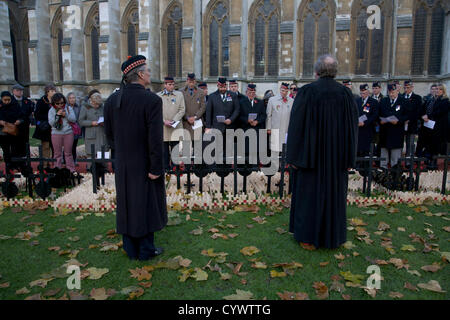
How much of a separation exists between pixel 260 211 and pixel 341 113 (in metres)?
2.40

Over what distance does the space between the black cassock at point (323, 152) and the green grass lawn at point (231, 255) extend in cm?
40

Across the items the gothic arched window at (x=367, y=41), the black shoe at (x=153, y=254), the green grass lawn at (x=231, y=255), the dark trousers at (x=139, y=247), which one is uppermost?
the gothic arched window at (x=367, y=41)

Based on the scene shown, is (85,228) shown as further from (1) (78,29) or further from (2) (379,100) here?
(1) (78,29)

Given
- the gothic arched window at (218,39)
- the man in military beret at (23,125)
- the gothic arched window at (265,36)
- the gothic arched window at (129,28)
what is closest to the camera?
the man in military beret at (23,125)

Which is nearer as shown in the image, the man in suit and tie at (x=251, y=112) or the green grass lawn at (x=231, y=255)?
the green grass lawn at (x=231, y=255)

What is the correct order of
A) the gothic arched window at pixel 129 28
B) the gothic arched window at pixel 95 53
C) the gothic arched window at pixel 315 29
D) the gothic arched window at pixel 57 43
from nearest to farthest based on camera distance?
the gothic arched window at pixel 315 29 < the gothic arched window at pixel 129 28 < the gothic arched window at pixel 95 53 < the gothic arched window at pixel 57 43

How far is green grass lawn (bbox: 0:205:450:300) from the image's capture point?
3.50m

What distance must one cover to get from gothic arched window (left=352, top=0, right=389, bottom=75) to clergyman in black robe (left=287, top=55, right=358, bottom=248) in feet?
53.5

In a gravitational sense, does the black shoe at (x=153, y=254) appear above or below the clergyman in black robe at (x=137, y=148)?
below

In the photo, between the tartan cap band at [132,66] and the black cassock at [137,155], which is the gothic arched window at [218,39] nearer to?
the tartan cap band at [132,66]

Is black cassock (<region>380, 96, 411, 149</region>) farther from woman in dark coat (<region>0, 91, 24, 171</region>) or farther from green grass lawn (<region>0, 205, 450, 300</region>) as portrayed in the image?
woman in dark coat (<region>0, 91, 24, 171</region>)

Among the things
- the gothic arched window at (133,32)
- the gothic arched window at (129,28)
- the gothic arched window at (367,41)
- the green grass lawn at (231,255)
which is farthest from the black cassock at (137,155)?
the gothic arched window at (133,32)

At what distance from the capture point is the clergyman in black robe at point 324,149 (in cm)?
429

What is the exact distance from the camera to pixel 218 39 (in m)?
21.6
